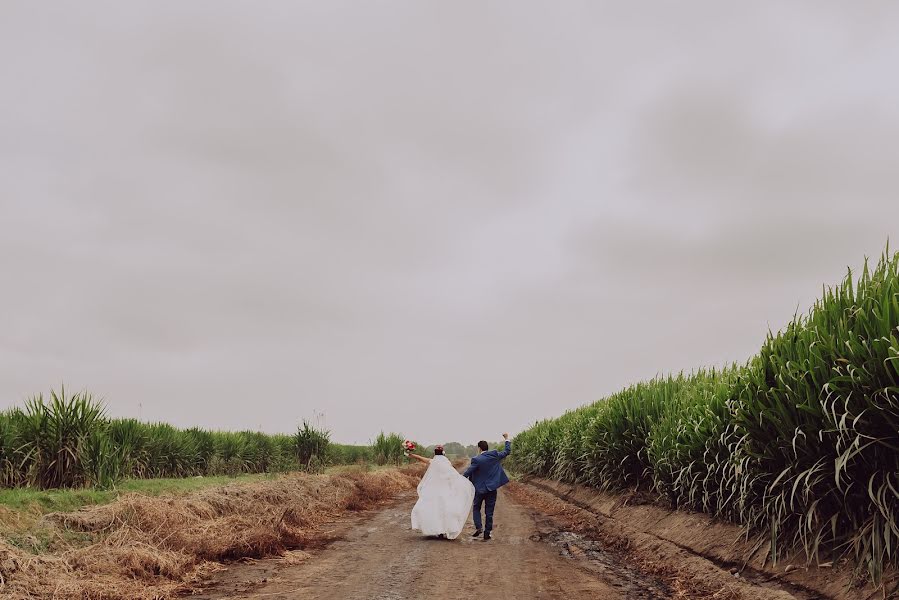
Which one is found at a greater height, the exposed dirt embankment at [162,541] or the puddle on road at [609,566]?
the exposed dirt embankment at [162,541]

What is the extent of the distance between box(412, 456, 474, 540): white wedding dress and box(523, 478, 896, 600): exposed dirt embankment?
9.81 feet

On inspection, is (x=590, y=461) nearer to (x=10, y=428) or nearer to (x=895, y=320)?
(x=895, y=320)

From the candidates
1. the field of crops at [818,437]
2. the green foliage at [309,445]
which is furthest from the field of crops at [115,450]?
the field of crops at [818,437]

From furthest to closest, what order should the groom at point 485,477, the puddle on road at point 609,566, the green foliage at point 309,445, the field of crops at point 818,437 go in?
1. the green foliage at point 309,445
2. the groom at point 485,477
3. the puddle on road at point 609,566
4. the field of crops at point 818,437

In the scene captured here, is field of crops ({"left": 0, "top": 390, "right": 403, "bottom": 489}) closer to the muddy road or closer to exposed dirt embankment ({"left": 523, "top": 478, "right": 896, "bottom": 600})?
the muddy road

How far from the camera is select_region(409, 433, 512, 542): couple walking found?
36.1 ft

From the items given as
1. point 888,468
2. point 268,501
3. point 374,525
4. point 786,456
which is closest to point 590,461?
point 374,525

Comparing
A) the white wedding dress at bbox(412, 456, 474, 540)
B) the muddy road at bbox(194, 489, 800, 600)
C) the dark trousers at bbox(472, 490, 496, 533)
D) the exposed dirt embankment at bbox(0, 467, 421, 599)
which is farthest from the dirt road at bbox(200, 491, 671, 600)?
the dark trousers at bbox(472, 490, 496, 533)

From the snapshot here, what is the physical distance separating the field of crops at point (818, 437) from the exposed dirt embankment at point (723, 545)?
0.61 feet

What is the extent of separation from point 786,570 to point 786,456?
122cm

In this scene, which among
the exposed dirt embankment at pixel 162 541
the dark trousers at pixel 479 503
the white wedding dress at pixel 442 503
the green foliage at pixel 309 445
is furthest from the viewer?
the green foliage at pixel 309 445

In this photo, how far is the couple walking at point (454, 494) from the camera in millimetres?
11008

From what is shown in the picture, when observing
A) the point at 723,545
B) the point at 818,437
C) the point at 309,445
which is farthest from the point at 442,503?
the point at 309,445

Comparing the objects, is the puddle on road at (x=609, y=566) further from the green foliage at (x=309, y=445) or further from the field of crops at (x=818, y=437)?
the green foliage at (x=309, y=445)
